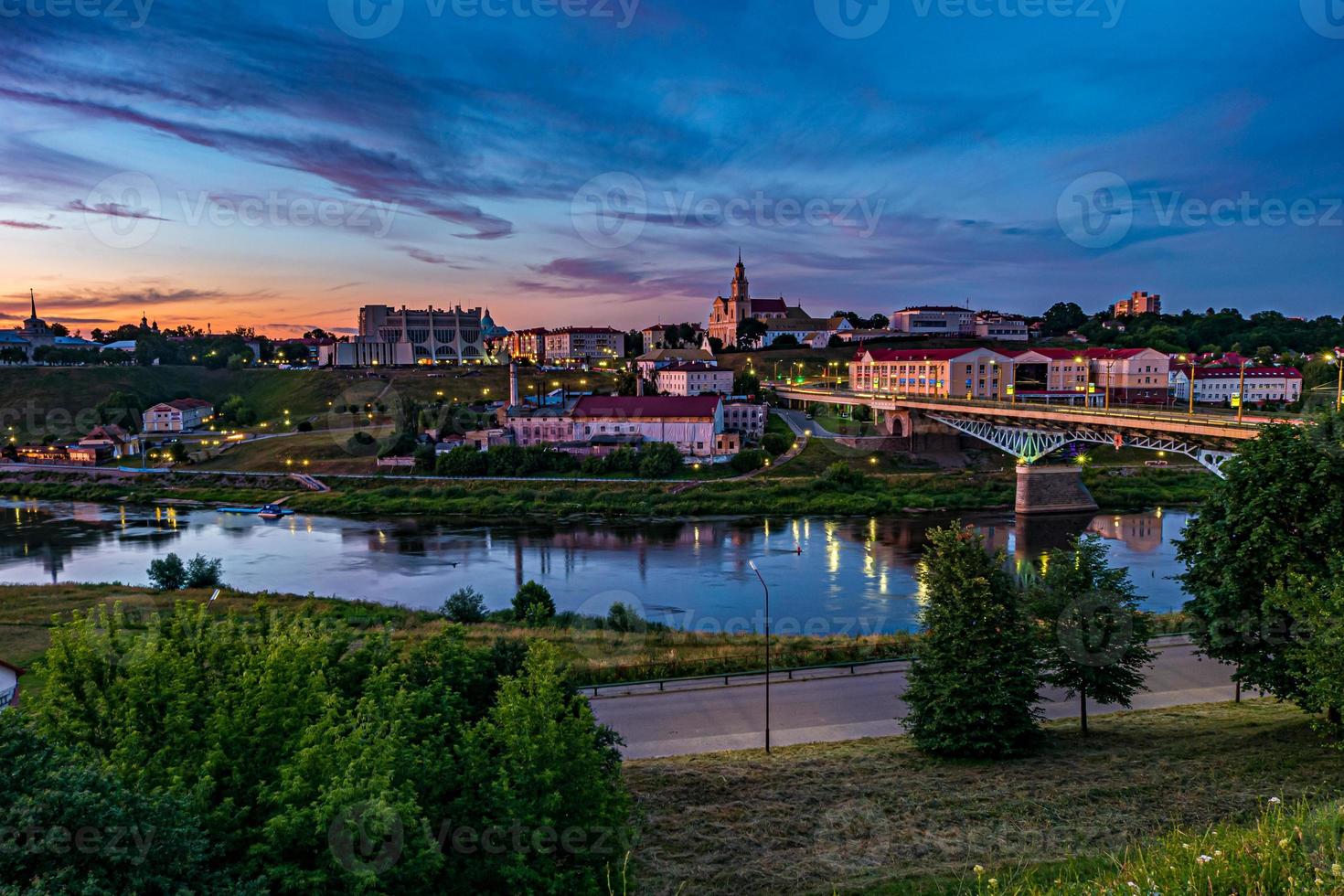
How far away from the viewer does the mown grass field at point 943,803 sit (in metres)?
8.52

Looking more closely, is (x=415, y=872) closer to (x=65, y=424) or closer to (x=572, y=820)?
(x=572, y=820)

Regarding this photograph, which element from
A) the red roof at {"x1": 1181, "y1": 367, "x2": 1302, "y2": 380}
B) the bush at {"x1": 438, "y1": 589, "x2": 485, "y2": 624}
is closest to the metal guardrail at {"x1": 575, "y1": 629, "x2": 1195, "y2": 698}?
the bush at {"x1": 438, "y1": 589, "x2": 485, "y2": 624}

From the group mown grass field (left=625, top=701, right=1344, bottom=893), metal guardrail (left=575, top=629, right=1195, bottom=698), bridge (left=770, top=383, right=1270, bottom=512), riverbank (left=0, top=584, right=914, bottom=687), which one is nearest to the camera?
mown grass field (left=625, top=701, right=1344, bottom=893)

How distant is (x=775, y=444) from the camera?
168 ft

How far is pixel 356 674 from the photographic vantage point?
9562 mm

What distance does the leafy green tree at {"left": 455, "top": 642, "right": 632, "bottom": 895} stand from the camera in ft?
22.4

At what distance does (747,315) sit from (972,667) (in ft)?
347

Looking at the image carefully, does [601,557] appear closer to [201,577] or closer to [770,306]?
[201,577]

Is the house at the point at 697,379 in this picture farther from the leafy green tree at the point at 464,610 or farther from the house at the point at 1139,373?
the leafy green tree at the point at 464,610

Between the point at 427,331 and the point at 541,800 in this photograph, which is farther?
the point at 427,331

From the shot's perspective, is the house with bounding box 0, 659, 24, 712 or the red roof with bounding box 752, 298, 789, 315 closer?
the house with bounding box 0, 659, 24, 712

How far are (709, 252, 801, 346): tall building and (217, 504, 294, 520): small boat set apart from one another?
246 feet

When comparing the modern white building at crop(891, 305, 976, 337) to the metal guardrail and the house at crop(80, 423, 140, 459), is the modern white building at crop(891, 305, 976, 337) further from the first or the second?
the metal guardrail

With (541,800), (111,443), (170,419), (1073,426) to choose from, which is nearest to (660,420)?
(1073,426)
